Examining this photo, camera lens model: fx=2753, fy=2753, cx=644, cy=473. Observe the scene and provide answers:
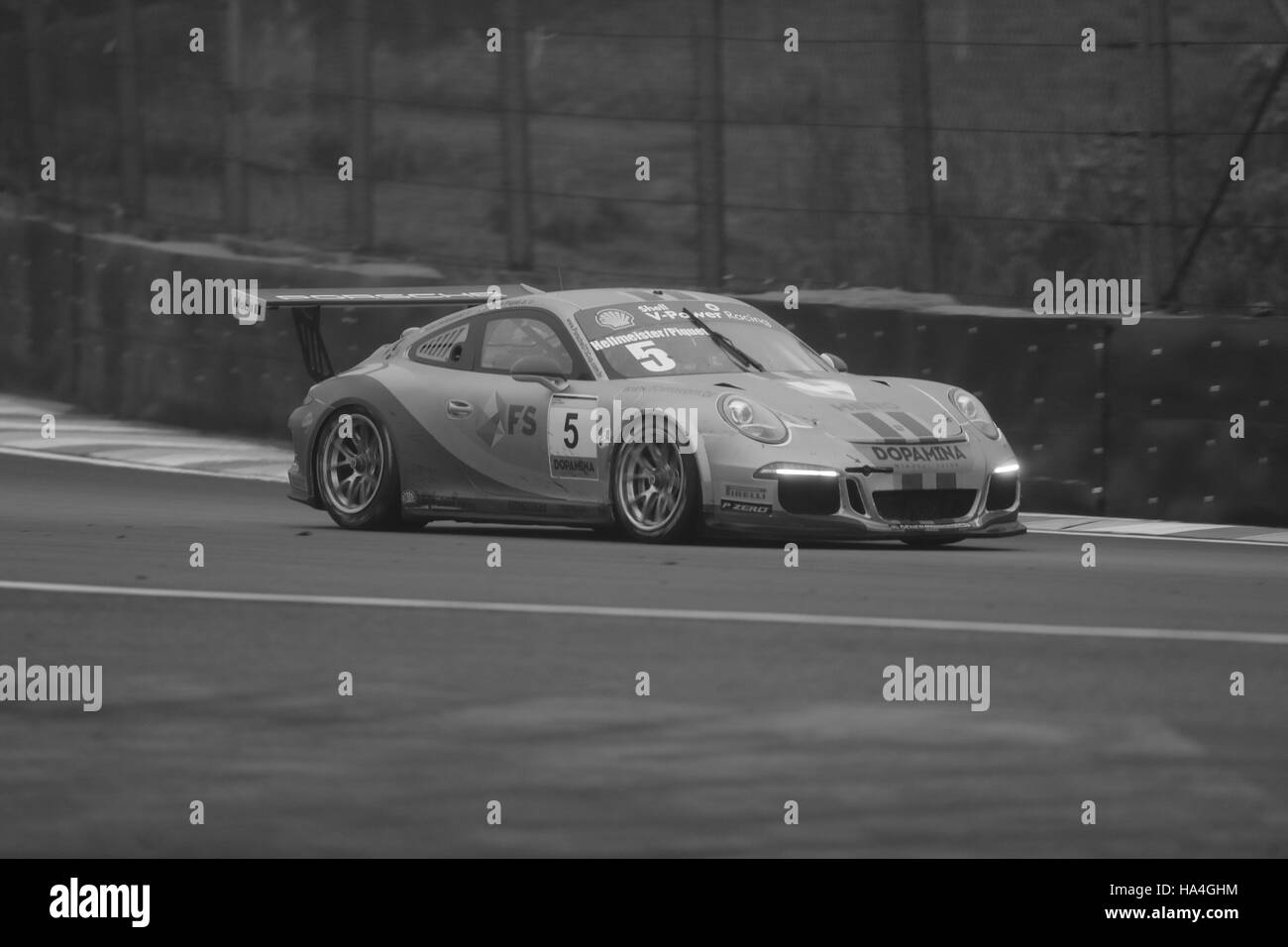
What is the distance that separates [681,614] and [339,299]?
17.2 ft

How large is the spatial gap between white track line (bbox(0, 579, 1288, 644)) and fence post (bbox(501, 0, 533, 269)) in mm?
7944

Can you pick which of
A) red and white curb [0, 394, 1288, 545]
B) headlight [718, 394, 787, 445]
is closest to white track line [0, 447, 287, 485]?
red and white curb [0, 394, 1288, 545]

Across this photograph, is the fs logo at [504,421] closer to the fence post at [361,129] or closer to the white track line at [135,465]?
the white track line at [135,465]

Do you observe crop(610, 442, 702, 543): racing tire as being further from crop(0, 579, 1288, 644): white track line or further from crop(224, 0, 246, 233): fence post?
crop(224, 0, 246, 233): fence post

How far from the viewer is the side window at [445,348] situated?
553 inches

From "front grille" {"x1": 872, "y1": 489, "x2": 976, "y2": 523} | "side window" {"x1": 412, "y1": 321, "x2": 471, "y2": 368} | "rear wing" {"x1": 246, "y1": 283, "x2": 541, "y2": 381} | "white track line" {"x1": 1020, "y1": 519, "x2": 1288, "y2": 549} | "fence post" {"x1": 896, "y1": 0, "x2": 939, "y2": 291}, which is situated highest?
"fence post" {"x1": 896, "y1": 0, "x2": 939, "y2": 291}

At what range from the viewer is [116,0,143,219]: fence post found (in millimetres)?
21312

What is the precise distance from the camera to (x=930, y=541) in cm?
1324

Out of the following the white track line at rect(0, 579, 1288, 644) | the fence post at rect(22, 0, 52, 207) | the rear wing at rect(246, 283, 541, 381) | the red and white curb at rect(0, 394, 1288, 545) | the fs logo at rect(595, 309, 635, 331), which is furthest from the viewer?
the fence post at rect(22, 0, 52, 207)

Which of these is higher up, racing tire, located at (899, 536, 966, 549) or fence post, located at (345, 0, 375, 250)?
fence post, located at (345, 0, 375, 250)

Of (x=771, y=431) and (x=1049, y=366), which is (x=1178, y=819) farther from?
(x=1049, y=366)

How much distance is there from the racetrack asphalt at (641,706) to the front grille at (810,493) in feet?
0.84

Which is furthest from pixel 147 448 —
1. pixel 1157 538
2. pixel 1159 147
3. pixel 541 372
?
pixel 1157 538

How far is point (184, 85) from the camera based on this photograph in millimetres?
21016
